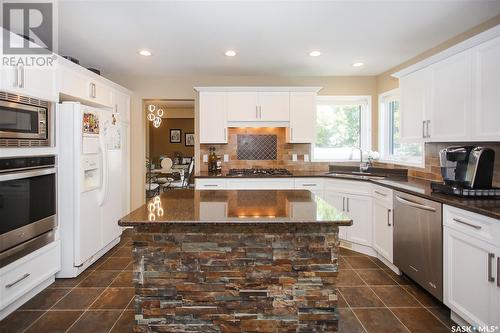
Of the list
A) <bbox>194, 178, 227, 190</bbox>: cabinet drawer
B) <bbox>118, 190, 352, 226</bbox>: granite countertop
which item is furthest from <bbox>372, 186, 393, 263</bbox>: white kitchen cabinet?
<bbox>194, 178, 227, 190</bbox>: cabinet drawer

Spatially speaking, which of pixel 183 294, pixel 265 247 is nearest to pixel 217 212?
pixel 265 247

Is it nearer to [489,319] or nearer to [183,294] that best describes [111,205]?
[183,294]

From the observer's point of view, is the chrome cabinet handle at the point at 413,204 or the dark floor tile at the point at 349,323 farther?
the chrome cabinet handle at the point at 413,204

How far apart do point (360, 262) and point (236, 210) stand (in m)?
2.24

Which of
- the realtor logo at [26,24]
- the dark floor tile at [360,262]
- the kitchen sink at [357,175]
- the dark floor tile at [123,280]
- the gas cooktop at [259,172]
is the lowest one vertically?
the dark floor tile at [123,280]

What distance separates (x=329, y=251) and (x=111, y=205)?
290 cm

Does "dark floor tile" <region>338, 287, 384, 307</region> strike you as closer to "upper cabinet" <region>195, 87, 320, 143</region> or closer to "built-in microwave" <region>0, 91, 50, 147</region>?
"upper cabinet" <region>195, 87, 320, 143</region>

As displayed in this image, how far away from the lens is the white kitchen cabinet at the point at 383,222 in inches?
124

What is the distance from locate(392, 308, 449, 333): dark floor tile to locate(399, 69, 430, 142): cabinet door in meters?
1.61

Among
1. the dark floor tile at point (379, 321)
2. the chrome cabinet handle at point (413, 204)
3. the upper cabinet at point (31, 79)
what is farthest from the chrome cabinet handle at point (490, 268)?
the upper cabinet at point (31, 79)

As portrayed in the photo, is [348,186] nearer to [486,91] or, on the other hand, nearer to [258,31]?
[486,91]

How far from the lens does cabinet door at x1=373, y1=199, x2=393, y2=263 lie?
125 inches

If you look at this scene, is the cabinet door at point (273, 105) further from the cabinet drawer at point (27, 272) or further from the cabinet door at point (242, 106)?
the cabinet drawer at point (27, 272)

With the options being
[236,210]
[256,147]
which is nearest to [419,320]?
[236,210]
